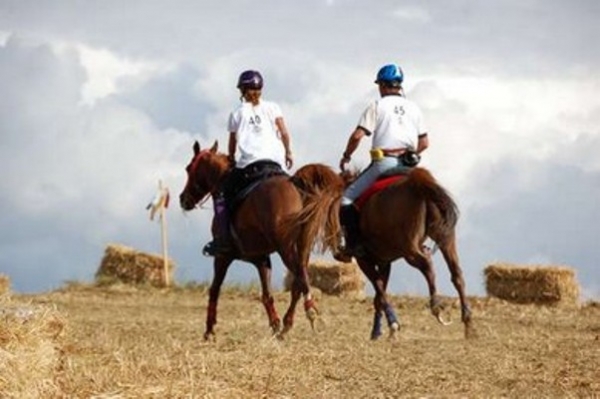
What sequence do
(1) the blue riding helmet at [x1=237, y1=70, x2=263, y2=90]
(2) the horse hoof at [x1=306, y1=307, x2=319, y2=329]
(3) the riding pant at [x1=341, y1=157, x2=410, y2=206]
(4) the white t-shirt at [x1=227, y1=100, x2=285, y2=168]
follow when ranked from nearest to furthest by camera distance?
1. (2) the horse hoof at [x1=306, y1=307, x2=319, y2=329]
2. (3) the riding pant at [x1=341, y1=157, x2=410, y2=206]
3. (4) the white t-shirt at [x1=227, y1=100, x2=285, y2=168]
4. (1) the blue riding helmet at [x1=237, y1=70, x2=263, y2=90]

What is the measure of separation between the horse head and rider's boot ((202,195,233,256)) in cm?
59

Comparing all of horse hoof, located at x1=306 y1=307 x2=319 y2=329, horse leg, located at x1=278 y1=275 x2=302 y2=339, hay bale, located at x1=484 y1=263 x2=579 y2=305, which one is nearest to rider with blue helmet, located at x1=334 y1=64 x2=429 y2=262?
horse leg, located at x1=278 y1=275 x2=302 y2=339

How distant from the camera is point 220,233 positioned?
14.5 metres

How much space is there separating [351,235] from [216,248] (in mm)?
1731

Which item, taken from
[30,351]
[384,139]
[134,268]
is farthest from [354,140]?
[134,268]

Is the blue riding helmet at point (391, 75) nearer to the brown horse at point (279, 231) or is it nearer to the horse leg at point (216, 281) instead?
the brown horse at point (279, 231)

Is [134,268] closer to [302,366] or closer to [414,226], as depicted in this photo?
[414,226]

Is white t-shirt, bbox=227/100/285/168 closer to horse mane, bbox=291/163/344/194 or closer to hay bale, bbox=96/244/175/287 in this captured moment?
horse mane, bbox=291/163/344/194

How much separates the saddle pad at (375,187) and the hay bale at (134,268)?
14876 millimetres

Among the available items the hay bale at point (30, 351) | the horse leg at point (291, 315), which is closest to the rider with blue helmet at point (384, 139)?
the horse leg at point (291, 315)

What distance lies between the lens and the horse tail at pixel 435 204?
12.6 metres

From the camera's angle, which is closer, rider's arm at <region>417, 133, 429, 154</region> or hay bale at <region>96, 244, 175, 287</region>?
rider's arm at <region>417, 133, 429, 154</region>

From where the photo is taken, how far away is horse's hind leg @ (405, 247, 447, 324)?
1241 centimetres

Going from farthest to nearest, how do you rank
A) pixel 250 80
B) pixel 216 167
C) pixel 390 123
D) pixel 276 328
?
pixel 216 167
pixel 250 80
pixel 276 328
pixel 390 123
